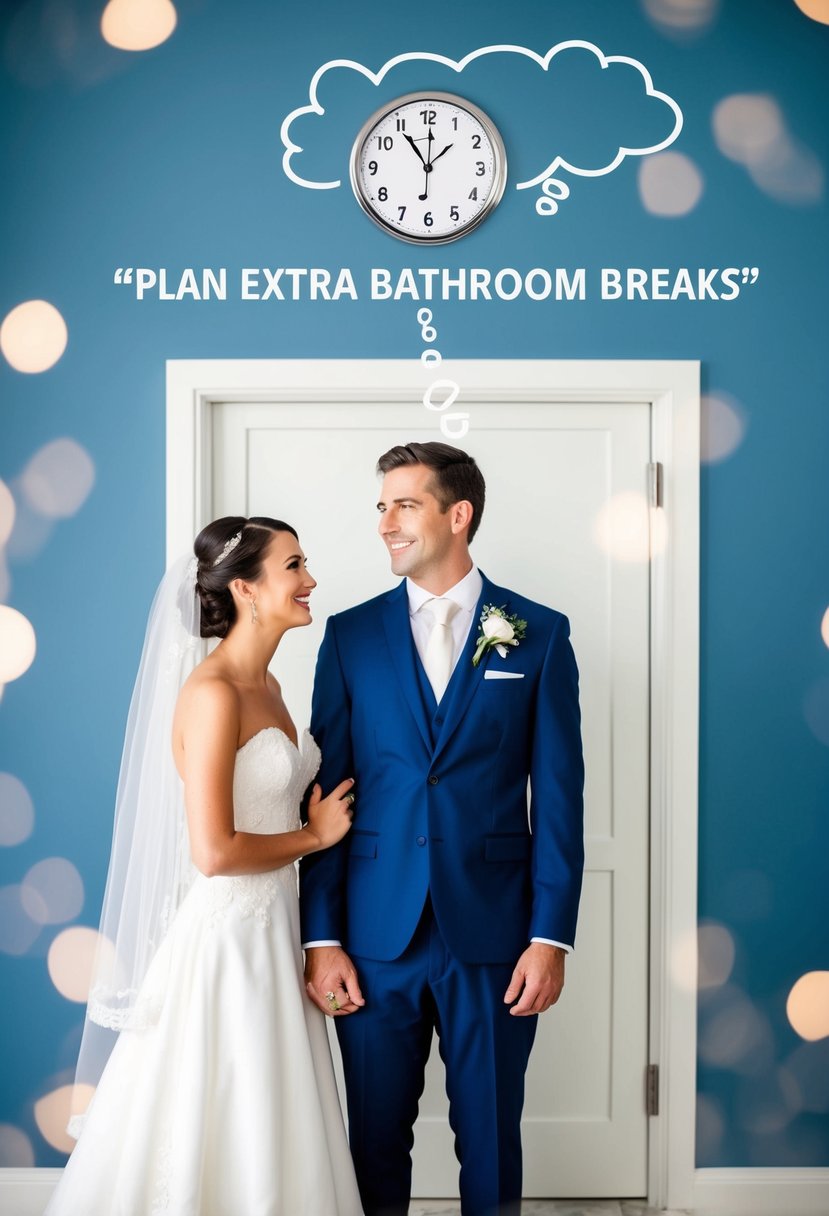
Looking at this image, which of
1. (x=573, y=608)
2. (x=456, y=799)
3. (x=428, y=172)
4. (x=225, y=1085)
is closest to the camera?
(x=225, y=1085)

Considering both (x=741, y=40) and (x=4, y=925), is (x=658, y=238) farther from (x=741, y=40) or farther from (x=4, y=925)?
(x=4, y=925)

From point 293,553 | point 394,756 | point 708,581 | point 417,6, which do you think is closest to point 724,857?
point 708,581

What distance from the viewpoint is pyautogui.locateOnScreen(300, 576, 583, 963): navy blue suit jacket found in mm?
2020

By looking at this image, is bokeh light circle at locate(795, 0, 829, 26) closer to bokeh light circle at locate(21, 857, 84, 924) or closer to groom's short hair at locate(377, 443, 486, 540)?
groom's short hair at locate(377, 443, 486, 540)

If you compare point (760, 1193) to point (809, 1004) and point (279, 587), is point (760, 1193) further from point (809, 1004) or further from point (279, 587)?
point (279, 587)

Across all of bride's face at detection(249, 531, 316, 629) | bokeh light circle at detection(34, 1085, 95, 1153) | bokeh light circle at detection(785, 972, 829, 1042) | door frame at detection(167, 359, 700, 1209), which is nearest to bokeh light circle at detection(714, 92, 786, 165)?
door frame at detection(167, 359, 700, 1209)

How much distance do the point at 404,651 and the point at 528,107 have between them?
57.9 inches

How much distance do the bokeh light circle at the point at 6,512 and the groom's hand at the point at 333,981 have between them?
1.33m

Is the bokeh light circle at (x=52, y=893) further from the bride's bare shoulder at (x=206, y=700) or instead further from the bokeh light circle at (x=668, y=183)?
the bokeh light circle at (x=668, y=183)

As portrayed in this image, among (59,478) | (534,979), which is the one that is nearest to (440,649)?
(534,979)

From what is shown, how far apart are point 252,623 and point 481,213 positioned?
1.23m

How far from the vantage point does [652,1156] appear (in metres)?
2.69

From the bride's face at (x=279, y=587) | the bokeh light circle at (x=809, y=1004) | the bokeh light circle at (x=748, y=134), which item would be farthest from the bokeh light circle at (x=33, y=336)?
the bokeh light circle at (x=809, y=1004)

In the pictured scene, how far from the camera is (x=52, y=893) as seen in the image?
264 cm
